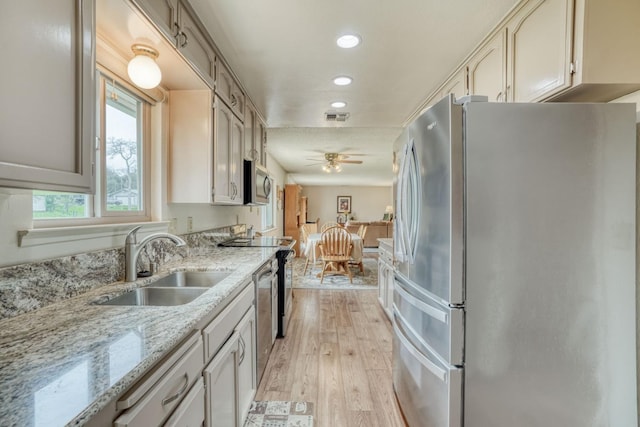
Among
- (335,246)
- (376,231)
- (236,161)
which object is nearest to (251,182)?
(236,161)

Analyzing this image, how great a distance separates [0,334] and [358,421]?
5.61 feet

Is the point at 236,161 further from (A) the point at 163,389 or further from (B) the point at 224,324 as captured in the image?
(A) the point at 163,389

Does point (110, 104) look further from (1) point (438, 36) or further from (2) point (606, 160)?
(2) point (606, 160)

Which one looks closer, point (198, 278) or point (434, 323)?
point (434, 323)

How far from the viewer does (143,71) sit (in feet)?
4.40

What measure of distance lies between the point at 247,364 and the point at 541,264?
1.57m

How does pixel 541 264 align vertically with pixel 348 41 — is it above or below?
below

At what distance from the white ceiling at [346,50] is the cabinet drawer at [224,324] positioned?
4.97 ft

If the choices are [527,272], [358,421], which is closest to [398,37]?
[527,272]

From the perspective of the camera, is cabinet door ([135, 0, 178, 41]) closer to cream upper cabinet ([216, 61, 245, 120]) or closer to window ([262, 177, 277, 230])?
cream upper cabinet ([216, 61, 245, 120])

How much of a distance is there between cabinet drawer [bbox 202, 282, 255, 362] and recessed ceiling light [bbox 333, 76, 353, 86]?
5.66 ft

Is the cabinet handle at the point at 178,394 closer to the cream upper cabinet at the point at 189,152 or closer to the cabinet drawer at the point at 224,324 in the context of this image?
the cabinet drawer at the point at 224,324

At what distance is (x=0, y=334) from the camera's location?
81 centimetres

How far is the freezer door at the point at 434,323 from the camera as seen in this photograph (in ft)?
3.96
